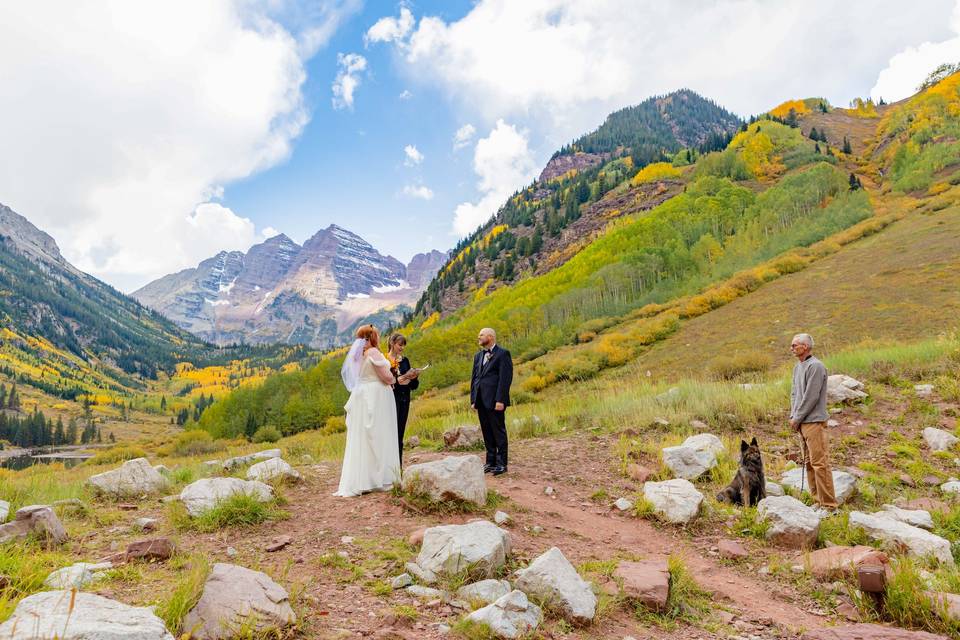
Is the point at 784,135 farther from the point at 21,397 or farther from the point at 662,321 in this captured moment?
the point at 21,397

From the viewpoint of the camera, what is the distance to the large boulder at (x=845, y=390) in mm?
10992

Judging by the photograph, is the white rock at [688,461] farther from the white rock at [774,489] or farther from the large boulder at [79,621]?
the large boulder at [79,621]

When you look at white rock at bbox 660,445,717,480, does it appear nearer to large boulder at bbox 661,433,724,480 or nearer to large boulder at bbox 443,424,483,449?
large boulder at bbox 661,433,724,480

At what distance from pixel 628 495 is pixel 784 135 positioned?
108 meters

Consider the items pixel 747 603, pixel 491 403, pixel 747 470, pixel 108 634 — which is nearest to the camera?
pixel 108 634

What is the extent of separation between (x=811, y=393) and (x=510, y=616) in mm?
5699

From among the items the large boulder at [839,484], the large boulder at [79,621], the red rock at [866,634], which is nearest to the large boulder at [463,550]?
the large boulder at [79,621]

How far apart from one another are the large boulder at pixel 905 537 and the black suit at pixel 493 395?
4.75 meters

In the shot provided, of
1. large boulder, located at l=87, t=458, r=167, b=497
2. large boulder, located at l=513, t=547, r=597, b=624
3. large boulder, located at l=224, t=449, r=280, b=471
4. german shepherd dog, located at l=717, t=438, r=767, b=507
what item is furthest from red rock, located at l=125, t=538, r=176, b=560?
german shepherd dog, located at l=717, t=438, r=767, b=507

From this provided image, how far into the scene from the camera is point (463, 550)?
4.39 meters

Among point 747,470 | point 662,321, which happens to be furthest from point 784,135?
point 747,470

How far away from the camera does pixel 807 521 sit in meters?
5.85

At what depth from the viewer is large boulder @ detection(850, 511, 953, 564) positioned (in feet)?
17.0

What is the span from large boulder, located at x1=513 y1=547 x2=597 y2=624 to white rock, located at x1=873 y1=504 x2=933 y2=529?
461 centimetres
